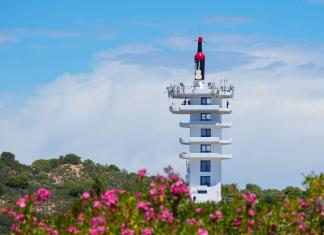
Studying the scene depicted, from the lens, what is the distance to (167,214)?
67.1 ft

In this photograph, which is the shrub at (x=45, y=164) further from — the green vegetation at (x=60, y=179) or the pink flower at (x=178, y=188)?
the pink flower at (x=178, y=188)

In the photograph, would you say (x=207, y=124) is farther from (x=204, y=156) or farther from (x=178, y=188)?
(x=178, y=188)

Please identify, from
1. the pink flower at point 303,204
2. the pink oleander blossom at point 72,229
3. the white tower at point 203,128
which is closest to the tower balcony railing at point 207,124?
the white tower at point 203,128

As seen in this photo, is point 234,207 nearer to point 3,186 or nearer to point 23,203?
point 23,203

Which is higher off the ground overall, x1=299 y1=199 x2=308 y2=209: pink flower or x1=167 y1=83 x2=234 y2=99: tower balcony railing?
x1=167 y1=83 x2=234 y2=99: tower balcony railing

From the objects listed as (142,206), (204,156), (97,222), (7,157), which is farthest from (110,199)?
(7,157)

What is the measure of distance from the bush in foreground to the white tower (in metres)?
58.8

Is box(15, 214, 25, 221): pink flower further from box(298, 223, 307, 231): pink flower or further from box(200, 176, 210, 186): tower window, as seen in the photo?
box(200, 176, 210, 186): tower window

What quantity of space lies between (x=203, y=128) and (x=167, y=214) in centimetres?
6151

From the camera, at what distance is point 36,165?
13762 centimetres

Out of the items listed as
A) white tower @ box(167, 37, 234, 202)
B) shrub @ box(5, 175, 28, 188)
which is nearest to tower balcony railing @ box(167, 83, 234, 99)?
white tower @ box(167, 37, 234, 202)

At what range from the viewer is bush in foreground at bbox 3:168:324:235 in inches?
797

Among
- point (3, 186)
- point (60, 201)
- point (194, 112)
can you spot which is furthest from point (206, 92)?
point (3, 186)

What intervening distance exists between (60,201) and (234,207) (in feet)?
301
